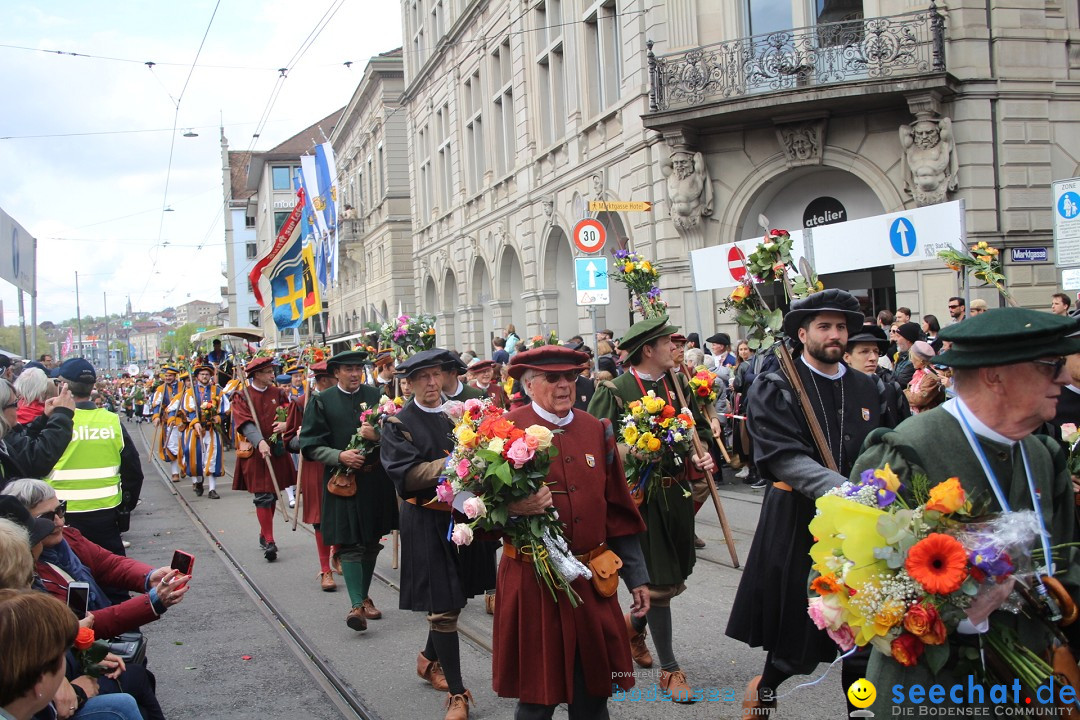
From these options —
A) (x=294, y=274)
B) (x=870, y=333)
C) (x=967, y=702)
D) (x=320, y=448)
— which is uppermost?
(x=294, y=274)

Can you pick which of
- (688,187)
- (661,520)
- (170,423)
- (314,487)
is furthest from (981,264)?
(170,423)

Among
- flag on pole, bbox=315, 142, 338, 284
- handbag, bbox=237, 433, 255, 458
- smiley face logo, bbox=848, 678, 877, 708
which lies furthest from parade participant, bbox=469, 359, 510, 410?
flag on pole, bbox=315, 142, 338, 284

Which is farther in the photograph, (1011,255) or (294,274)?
(294,274)

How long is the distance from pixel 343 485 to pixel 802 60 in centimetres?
1290

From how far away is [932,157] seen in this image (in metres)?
15.6

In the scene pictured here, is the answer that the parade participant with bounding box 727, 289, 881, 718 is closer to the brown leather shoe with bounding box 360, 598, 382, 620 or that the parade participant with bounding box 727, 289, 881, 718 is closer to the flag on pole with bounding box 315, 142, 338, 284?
the brown leather shoe with bounding box 360, 598, 382, 620

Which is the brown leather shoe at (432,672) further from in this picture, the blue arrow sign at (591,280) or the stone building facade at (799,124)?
A: the stone building facade at (799,124)

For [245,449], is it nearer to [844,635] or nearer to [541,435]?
[541,435]

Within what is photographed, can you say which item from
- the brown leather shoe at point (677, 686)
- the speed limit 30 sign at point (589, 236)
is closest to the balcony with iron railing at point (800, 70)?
the speed limit 30 sign at point (589, 236)

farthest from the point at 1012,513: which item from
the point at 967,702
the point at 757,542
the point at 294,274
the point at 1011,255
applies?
the point at 294,274

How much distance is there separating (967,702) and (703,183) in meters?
16.6

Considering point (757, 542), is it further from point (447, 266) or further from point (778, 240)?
point (447, 266)

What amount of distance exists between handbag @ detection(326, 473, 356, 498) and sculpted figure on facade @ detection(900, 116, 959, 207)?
461 inches

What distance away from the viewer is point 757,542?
4445 millimetres
